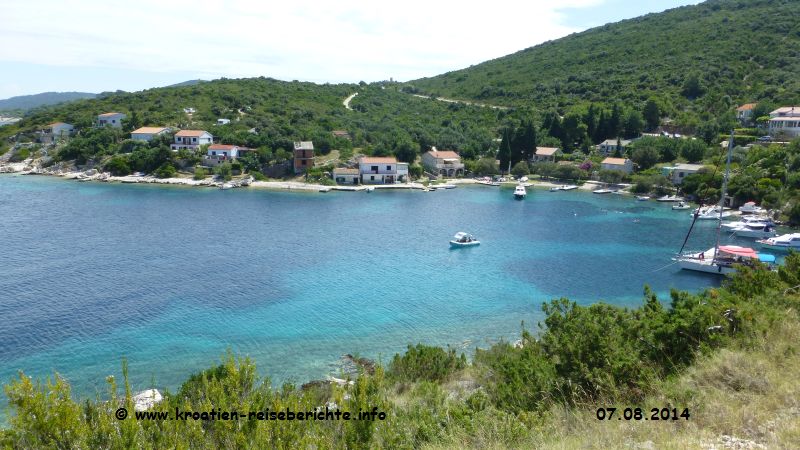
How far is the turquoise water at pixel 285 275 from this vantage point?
76.9 ft

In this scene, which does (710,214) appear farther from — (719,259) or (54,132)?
(54,132)

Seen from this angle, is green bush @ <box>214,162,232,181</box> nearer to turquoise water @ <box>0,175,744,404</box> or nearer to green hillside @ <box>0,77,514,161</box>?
green hillside @ <box>0,77,514,161</box>

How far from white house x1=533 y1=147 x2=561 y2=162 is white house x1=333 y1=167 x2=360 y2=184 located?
30.6m

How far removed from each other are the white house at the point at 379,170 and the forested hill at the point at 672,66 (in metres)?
44.8

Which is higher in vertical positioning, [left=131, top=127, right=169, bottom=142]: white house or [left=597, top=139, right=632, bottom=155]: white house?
[left=131, top=127, right=169, bottom=142]: white house

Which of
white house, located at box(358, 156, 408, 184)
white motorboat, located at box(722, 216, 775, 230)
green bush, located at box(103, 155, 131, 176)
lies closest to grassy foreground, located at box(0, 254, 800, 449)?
white motorboat, located at box(722, 216, 775, 230)

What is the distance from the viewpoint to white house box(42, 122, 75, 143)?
88812 mm

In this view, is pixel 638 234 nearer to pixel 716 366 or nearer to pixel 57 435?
pixel 716 366

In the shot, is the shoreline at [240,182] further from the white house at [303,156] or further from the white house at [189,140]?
the white house at [189,140]

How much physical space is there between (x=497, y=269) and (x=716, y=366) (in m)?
27.7

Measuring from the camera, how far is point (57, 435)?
22.4 feet

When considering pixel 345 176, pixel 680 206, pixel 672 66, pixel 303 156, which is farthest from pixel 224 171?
pixel 672 66

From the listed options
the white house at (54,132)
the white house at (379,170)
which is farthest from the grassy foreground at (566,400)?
the white house at (54,132)

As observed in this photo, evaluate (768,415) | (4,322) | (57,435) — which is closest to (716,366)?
(768,415)
